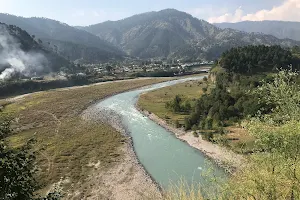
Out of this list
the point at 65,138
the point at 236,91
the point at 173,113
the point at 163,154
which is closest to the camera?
the point at 163,154

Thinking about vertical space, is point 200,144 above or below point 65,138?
above

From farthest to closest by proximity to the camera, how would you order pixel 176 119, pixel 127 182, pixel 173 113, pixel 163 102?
1. pixel 163 102
2. pixel 173 113
3. pixel 176 119
4. pixel 127 182

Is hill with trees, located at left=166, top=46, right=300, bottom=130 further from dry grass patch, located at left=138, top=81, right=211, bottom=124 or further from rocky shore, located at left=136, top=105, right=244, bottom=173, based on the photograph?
dry grass patch, located at left=138, top=81, right=211, bottom=124

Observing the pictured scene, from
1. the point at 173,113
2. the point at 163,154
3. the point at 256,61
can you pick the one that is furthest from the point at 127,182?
the point at 256,61

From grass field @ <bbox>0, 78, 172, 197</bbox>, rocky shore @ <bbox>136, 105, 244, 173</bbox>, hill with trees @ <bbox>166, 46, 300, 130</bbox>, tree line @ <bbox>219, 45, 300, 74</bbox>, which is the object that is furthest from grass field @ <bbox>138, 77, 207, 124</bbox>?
tree line @ <bbox>219, 45, 300, 74</bbox>

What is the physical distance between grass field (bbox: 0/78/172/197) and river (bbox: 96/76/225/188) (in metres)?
5.44

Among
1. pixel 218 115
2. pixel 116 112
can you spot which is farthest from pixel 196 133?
pixel 116 112

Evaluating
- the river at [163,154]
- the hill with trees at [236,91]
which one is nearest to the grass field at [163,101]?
the hill with trees at [236,91]

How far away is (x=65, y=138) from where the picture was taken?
74.0 metres

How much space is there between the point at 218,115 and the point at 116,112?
38.3 m

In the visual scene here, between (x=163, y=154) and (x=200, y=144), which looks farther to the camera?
(x=200, y=144)

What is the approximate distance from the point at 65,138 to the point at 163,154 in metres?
24.9

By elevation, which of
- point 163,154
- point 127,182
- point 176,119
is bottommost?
point 176,119

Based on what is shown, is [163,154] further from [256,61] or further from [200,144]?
[256,61]
